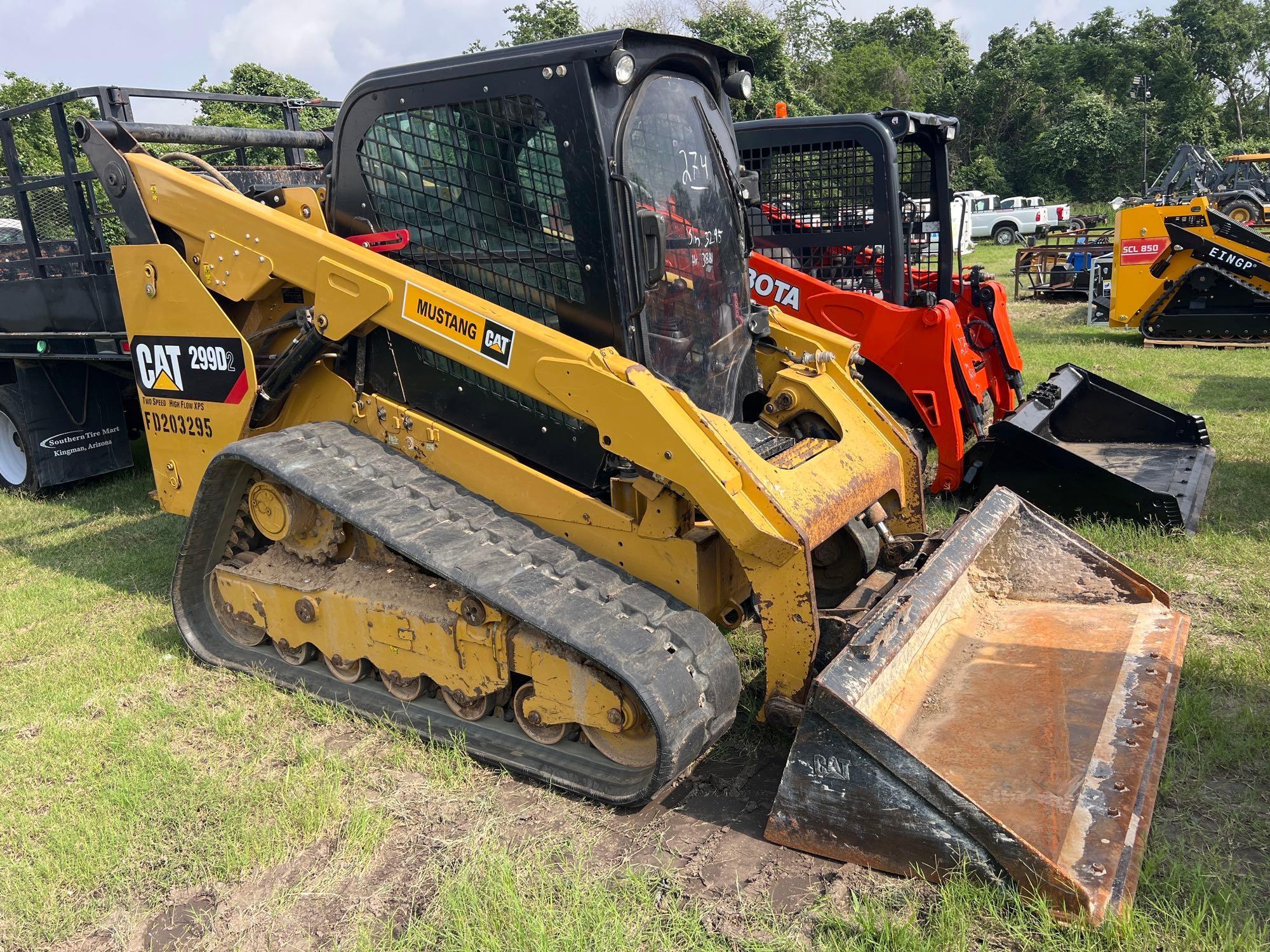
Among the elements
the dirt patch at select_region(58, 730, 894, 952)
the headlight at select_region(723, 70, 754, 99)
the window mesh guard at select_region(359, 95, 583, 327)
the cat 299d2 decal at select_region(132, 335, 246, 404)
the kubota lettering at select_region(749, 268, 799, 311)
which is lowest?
the dirt patch at select_region(58, 730, 894, 952)

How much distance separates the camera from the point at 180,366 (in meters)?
4.36

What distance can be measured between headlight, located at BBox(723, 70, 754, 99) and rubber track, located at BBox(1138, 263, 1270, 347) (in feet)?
29.8

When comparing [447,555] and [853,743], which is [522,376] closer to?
[447,555]

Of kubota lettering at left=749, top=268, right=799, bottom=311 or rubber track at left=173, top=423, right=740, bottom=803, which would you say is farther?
kubota lettering at left=749, top=268, right=799, bottom=311

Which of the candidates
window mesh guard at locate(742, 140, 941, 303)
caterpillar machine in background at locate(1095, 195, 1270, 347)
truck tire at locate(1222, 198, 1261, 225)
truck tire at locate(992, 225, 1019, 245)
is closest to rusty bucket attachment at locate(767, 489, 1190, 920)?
window mesh guard at locate(742, 140, 941, 303)

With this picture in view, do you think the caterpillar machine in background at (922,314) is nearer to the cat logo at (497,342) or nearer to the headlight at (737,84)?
the headlight at (737,84)

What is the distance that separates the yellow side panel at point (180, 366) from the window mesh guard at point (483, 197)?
95 centimetres

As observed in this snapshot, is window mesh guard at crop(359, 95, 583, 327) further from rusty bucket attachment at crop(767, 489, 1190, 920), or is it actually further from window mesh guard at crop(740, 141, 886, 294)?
window mesh guard at crop(740, 141, 886, 294)

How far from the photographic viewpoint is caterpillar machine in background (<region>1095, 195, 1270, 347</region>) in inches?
417

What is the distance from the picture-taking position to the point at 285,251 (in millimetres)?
3863

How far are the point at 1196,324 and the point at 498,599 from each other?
1085 cm

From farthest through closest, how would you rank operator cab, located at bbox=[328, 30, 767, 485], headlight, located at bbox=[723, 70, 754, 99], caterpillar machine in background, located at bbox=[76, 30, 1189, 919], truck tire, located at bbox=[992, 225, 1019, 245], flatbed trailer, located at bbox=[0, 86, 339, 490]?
truck tire, located at bbox=[992, 225, 1019, 245] → flatbed trailer, located at bbox=[0, 86, 339, 490] → headlight, located at bbox=[723, 70, 754, 99] → operator cab, located at bbox=[328, 30, 767, 485] → caterpillar machine in background, located at bbox=[76, 30, 1189, 919]

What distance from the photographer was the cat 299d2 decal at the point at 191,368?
4156mm

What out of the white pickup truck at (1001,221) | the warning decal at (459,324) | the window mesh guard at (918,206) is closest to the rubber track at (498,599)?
the warning decal at (459,324)
